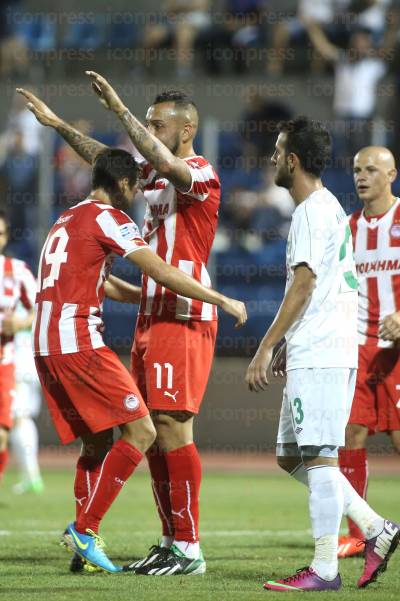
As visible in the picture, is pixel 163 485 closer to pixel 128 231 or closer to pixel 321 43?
pixel 128 231

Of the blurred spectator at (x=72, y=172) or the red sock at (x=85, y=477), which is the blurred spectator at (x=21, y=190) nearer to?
the blurred spectator at (x=72, y=172)

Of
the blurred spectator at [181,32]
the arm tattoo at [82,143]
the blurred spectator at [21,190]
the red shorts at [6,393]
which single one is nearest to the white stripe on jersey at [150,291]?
the arm tattoo at [82,143]

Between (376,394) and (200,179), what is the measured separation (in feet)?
6.71

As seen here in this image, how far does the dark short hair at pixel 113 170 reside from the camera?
6.16 m

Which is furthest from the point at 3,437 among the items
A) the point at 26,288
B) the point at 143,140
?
the point at 143,140

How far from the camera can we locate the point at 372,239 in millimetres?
7406

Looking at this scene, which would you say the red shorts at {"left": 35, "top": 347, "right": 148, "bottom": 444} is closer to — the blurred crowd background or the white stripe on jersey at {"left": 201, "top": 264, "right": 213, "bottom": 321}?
the white stripe on jersey at {"left": 201, "top": 264, "right": 213, "bottom": 321}

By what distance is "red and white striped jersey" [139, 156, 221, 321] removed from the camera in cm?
627

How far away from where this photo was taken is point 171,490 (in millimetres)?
6219

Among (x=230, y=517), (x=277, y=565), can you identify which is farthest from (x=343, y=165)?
(x=277, y=565)

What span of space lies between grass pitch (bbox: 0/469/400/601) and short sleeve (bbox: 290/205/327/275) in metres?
1.56

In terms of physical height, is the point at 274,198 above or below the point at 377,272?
above

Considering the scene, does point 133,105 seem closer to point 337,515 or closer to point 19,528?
point 19,528

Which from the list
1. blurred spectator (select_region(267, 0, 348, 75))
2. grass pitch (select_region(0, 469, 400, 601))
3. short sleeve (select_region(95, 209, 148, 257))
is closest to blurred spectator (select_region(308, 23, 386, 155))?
blurred spectator (select_region(267, 0, 348, 75))
